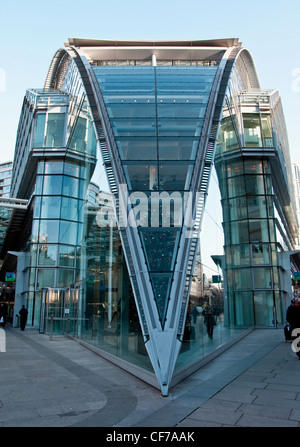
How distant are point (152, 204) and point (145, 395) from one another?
238 inches

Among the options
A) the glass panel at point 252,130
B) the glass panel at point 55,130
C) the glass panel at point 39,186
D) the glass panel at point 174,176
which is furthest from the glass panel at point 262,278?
the glass panel at point 55,130

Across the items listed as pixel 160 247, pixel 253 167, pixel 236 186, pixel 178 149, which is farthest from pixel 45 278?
pixel 160 247

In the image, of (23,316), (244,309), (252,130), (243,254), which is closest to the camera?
(244,309)

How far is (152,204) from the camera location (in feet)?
38.9

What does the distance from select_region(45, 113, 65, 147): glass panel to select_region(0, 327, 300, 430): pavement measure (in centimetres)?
1953

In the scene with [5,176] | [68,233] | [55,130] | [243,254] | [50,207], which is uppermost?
[5,176]

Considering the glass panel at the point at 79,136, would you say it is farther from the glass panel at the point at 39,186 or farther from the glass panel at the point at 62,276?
the glass panel at the point at 62,276

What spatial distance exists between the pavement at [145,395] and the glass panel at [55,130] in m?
19.5

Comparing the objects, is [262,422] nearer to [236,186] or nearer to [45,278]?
[236,186]

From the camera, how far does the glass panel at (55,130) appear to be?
2823 centimetres

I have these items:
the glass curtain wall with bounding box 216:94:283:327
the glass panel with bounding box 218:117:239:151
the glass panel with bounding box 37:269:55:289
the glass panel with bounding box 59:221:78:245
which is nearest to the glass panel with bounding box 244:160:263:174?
the glass curtain wall with bounding box 216:94:283:327

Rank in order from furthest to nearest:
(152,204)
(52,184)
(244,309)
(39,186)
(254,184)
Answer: (52,184) < (39,186) < (254,184) < (244,309) < (152,204)

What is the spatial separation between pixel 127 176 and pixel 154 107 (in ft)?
16.9
